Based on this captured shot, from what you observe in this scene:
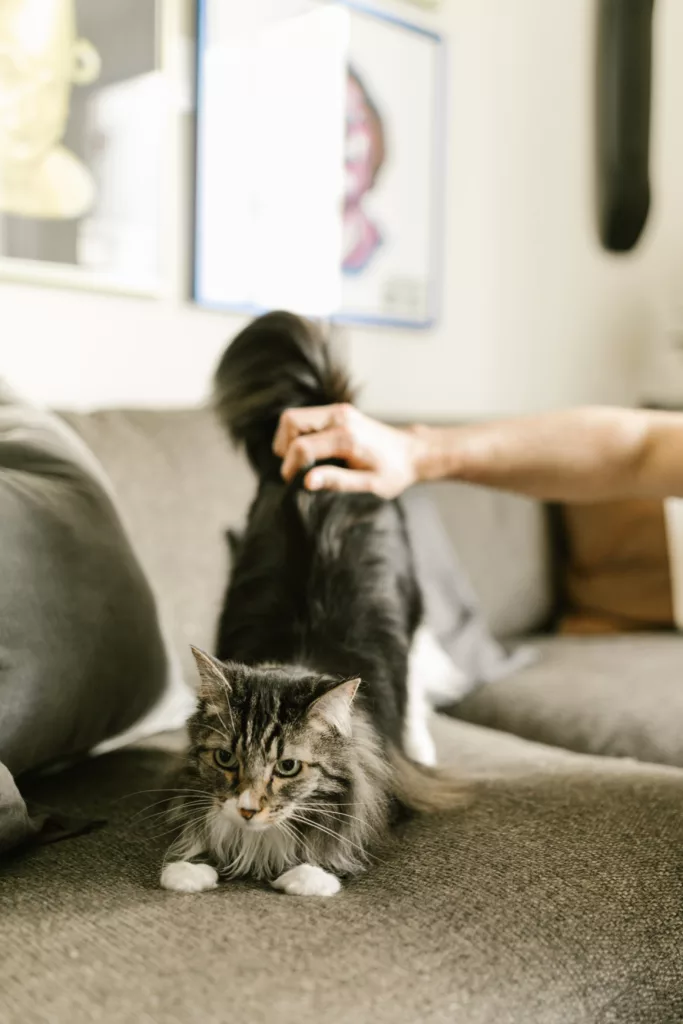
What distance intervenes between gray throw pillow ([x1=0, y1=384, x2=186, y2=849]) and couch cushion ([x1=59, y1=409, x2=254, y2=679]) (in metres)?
0.26

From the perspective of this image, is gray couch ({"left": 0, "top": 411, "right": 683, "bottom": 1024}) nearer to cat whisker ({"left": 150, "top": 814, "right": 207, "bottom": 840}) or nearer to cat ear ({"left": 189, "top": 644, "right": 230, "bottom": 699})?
cat whisker ({"left": 150, "top": 814, "right": 207, "bottom": 840})

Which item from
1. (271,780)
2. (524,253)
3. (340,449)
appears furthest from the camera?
(524,253)

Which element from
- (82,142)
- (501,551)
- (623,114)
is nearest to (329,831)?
(501,551)

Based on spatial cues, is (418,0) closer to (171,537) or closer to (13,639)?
(171,537)

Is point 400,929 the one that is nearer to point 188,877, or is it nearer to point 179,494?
point 188,877

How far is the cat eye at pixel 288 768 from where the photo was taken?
3.23 feet

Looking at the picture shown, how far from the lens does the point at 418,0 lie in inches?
97.3

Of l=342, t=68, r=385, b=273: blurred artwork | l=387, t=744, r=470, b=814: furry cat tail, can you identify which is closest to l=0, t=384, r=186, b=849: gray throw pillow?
l=387, t=744, r=470, b=814: furry cat tail

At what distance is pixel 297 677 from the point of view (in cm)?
103

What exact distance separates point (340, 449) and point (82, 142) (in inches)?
39.4

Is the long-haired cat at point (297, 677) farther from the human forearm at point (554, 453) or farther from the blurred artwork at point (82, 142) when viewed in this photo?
the blurred artwork at point (82, 142)

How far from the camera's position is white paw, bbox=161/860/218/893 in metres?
0.95

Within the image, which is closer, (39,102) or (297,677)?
(297,677)

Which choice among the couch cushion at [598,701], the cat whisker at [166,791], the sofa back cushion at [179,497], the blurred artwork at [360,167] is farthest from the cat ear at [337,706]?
the blurred artwork at [360,167]
